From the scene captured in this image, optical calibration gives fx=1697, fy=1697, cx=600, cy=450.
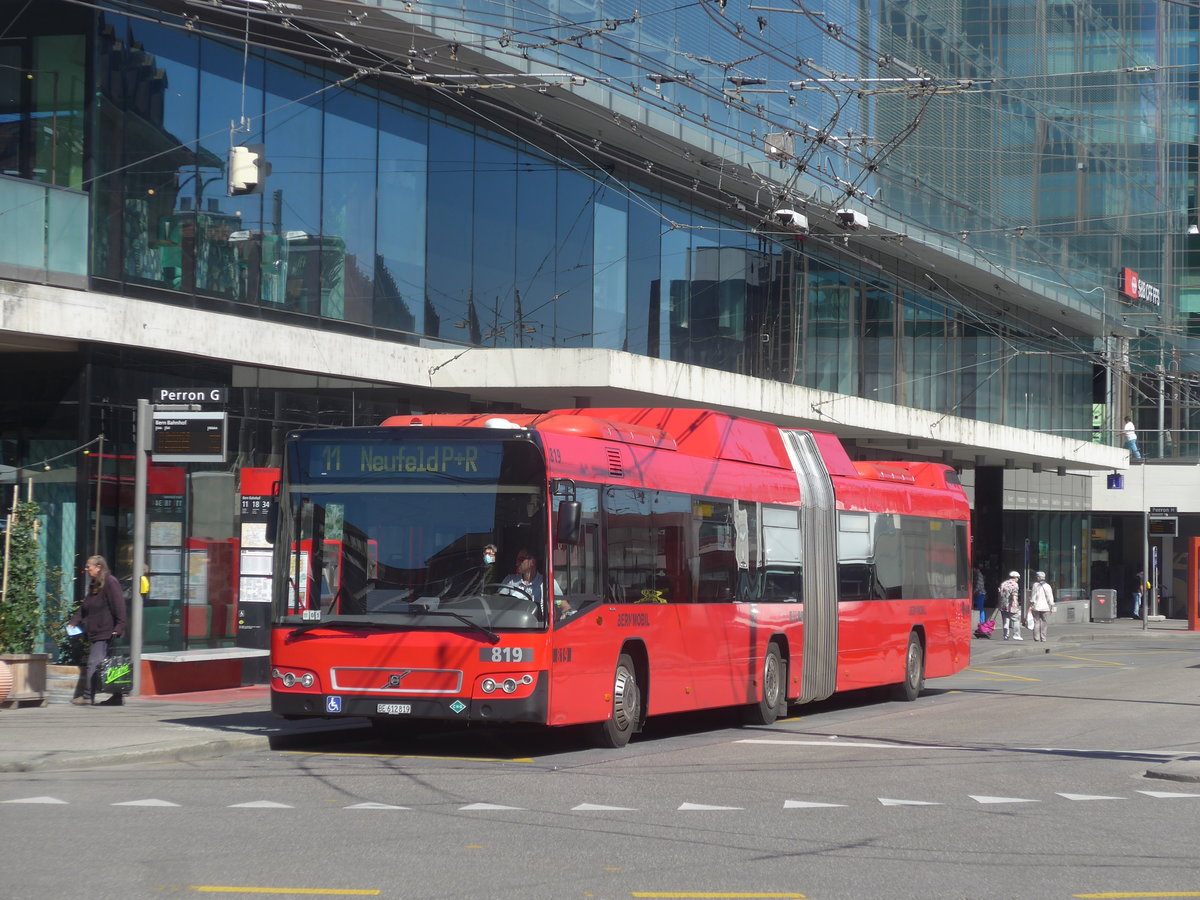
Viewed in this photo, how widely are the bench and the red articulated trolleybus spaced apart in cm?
559

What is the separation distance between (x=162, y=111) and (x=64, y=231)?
7.32ft

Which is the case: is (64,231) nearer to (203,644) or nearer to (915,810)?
(203,644)

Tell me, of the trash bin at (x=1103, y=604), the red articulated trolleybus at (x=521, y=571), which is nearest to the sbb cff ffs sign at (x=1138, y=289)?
the trash bin at (x=1103, y=604)

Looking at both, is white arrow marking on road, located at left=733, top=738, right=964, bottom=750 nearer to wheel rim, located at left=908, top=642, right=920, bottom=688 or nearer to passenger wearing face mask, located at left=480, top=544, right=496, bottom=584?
passenger wearing face mask, located at left=480, top=544, right=496, bottom=584

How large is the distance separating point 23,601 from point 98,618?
114 centimetres

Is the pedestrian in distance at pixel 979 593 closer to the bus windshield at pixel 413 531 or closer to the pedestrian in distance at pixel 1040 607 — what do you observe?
the pedestrian in distance at pixel 1040 607

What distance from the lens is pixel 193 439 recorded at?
18.4m

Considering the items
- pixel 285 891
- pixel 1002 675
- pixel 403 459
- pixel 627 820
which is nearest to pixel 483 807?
pixel 627 820

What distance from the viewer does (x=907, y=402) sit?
44156mm

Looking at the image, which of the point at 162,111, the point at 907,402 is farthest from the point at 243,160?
the point at 907,402

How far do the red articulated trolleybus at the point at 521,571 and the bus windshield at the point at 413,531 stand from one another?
0.01 meters

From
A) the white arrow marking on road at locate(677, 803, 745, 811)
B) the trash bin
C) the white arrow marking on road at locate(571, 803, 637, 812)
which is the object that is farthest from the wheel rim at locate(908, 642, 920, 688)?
the trash bin

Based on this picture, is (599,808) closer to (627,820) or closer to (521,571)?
(627,820)

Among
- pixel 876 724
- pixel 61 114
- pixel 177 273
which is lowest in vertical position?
pixel 876 724
